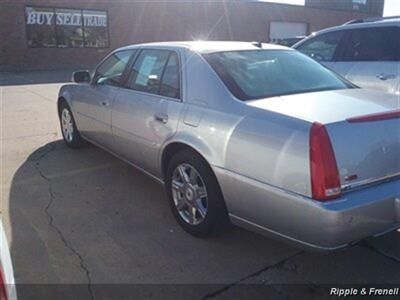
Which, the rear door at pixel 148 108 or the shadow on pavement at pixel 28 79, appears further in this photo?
the shadow on pavement at pixel 28 79

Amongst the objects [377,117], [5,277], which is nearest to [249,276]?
[377,117]

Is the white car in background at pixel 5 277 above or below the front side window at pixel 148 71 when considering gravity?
below

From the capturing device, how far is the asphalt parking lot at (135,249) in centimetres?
295

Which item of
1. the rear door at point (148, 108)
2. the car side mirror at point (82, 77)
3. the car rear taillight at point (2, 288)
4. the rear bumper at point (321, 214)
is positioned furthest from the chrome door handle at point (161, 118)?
the car rear taillight at point (2, 288)

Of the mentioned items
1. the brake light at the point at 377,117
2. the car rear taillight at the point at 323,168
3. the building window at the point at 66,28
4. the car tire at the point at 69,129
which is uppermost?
the building window at the point at 66,28

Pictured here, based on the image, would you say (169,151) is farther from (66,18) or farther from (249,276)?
(66,18)

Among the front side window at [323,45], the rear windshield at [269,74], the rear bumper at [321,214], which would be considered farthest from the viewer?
the front side window at [323,45]

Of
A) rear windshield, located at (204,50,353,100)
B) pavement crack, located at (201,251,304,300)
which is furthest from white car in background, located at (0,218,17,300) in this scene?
rear windshield, located at (204,50,353,100)

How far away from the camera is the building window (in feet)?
67.7

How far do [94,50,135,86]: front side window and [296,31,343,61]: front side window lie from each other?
3.18m

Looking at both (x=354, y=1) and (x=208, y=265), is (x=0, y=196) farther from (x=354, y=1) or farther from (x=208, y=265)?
(x=354, y=1)

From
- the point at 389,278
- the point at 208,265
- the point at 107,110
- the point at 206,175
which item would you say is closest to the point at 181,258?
the point at 208,265

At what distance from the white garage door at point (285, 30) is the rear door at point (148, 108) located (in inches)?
1105

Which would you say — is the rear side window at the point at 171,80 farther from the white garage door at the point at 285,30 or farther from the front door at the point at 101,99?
the white garage door at the point at 285,30
